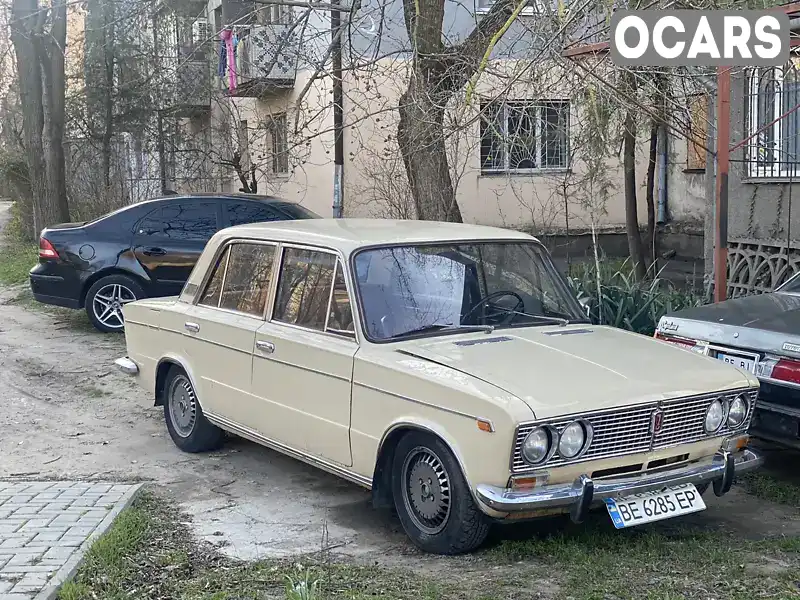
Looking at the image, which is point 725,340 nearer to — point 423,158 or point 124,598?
point 124,598

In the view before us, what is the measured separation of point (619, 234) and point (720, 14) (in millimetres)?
13655

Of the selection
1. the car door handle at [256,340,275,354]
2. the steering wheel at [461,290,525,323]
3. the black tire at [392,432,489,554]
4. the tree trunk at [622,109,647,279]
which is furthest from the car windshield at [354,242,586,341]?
the tree trunk at [622,109,647,279]

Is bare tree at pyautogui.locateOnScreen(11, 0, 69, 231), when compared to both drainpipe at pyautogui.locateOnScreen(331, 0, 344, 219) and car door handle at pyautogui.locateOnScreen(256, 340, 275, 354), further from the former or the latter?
car door handle at pyautogui.locateOnScreen(256, 340, 275, 354)

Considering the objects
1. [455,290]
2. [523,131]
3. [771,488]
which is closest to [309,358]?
[455,290]

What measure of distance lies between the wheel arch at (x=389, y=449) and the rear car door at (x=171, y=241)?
7.25m

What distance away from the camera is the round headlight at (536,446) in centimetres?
451

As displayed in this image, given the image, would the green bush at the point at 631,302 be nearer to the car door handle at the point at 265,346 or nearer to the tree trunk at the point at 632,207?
the car door handle at the point at 265,346

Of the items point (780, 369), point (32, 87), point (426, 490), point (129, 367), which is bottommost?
point (426, 490)

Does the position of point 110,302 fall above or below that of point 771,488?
above

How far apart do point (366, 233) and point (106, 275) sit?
691 cm

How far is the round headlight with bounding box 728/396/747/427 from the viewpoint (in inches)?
204

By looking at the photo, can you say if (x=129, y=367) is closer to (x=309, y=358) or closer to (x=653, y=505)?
(x=309, y=358)

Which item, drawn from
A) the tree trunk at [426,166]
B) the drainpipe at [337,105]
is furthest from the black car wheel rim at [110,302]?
the tree trunk at [426,166]

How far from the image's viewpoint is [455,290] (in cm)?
570
